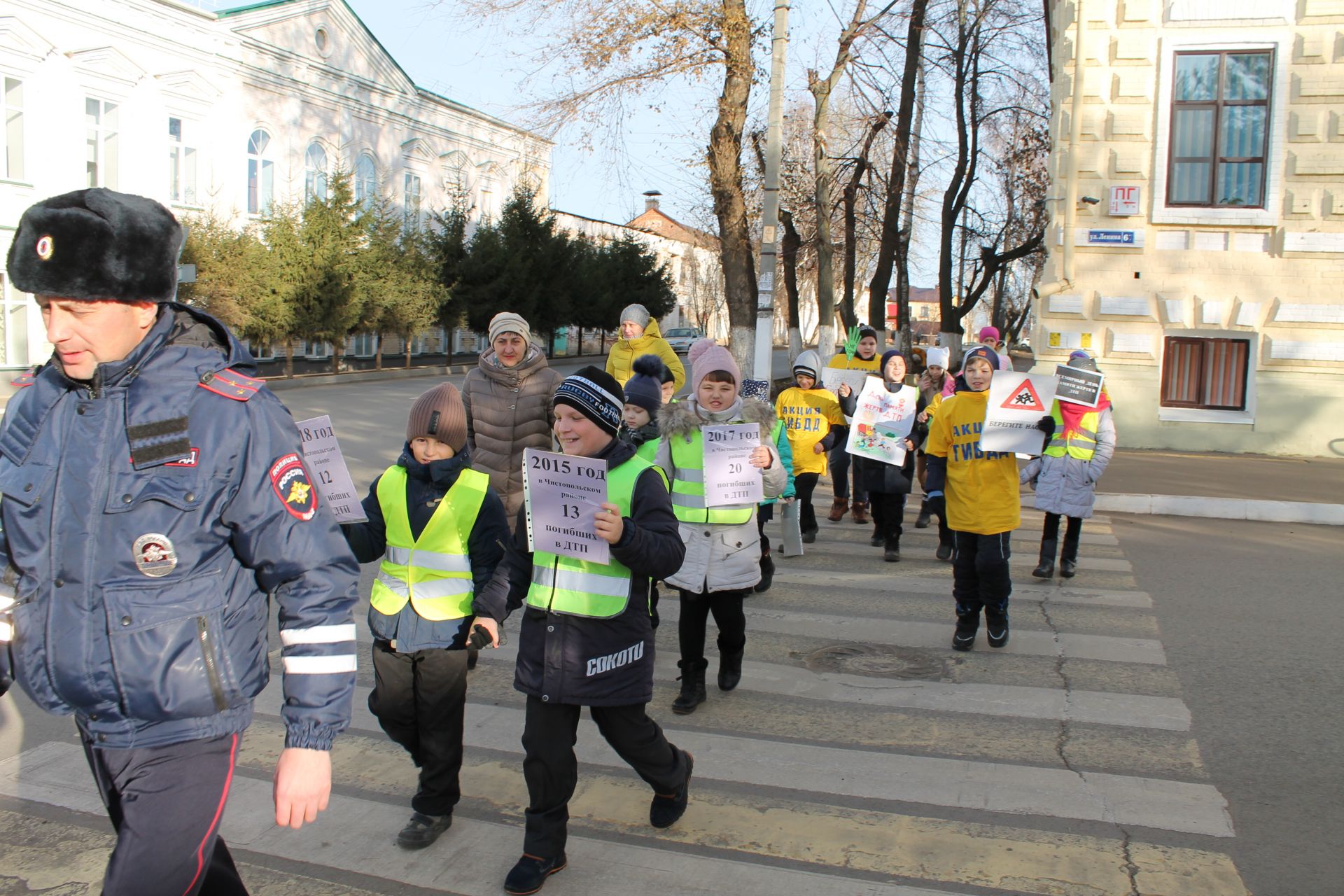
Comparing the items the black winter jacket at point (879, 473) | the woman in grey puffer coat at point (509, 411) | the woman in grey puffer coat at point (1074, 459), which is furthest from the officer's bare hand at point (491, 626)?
the black winter jacket at point (879, 473)

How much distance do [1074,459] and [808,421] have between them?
7.29ft

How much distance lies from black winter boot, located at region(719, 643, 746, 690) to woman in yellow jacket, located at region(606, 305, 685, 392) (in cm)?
326

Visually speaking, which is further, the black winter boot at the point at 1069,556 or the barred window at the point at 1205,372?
the barred window at the point at 1205,372

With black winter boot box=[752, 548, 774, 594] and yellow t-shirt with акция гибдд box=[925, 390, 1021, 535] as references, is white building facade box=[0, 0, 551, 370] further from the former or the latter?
yellow t-shirt with акция гибдд box=[925, 390, 1021, 535]

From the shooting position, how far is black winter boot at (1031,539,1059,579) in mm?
8844

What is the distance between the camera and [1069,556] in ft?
29.0

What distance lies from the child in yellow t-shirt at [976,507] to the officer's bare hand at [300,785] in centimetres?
482

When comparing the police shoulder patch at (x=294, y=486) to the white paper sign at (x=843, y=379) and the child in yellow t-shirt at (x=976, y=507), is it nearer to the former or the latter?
the child in yellow t-shirt at (x=976, y=507)

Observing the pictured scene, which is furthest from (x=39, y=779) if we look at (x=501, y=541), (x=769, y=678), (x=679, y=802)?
(x=769, y=678)

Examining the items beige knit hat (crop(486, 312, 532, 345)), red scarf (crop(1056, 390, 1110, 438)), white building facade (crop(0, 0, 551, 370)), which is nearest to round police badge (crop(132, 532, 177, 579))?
beige knit hat (crop(486, 312, 532, 345))

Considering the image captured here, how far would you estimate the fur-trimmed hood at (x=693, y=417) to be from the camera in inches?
228

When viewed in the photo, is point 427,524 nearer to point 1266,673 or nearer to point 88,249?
point 88,249

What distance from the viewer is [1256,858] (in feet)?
13.0

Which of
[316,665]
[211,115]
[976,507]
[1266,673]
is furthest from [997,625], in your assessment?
[211,115]
